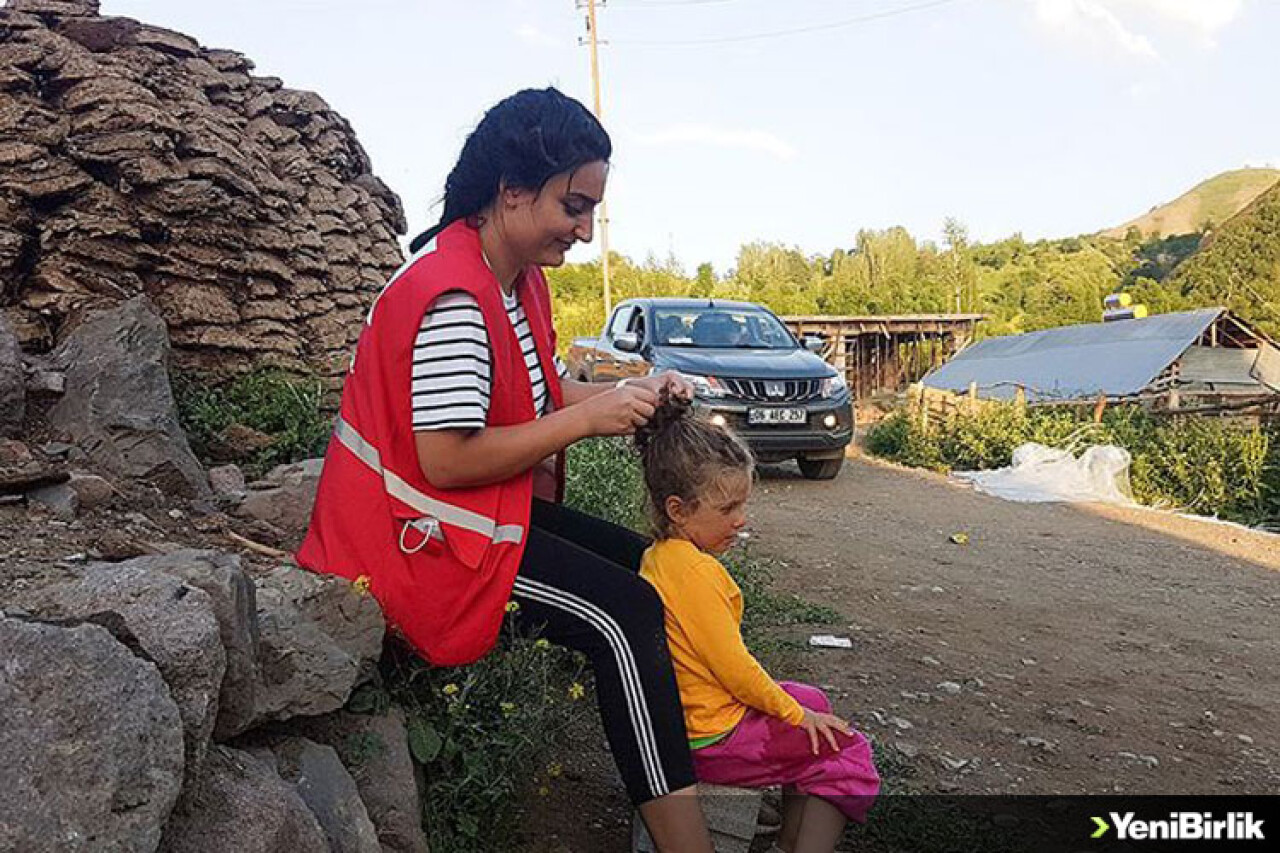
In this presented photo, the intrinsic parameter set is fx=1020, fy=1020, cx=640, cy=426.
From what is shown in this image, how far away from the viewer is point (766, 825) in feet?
9.21

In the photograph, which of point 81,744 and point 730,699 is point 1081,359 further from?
point 81,744

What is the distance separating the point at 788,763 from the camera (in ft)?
7.71

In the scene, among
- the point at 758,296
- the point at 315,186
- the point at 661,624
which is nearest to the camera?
the point at 661,624

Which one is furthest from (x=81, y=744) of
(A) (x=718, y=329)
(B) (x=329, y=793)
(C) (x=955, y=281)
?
(C) (x=955, y=281)

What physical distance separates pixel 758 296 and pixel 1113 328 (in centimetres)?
1246

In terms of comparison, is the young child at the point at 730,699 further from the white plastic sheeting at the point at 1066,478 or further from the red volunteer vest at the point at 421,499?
the white plastic sheeting at the point at 1066,478

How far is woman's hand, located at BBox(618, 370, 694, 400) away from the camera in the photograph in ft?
7.86

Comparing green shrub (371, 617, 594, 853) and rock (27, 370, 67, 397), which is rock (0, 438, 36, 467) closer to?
rock (27, 370, 67, 397)

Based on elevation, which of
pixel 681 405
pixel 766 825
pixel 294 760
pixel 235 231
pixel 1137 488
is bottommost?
pixel 1137 488

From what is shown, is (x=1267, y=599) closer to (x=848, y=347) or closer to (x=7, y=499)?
(x=7, y=499)

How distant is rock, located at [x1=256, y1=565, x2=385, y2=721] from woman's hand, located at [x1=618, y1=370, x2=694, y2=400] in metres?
0.78

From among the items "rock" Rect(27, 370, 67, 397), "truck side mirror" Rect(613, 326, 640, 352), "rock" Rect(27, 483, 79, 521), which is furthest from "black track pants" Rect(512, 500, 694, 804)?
"truck side mirror" Rect(613, 326, 640, 352)

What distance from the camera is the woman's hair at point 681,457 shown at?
245 centimetres

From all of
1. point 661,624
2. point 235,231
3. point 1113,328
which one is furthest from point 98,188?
point 1113,328
